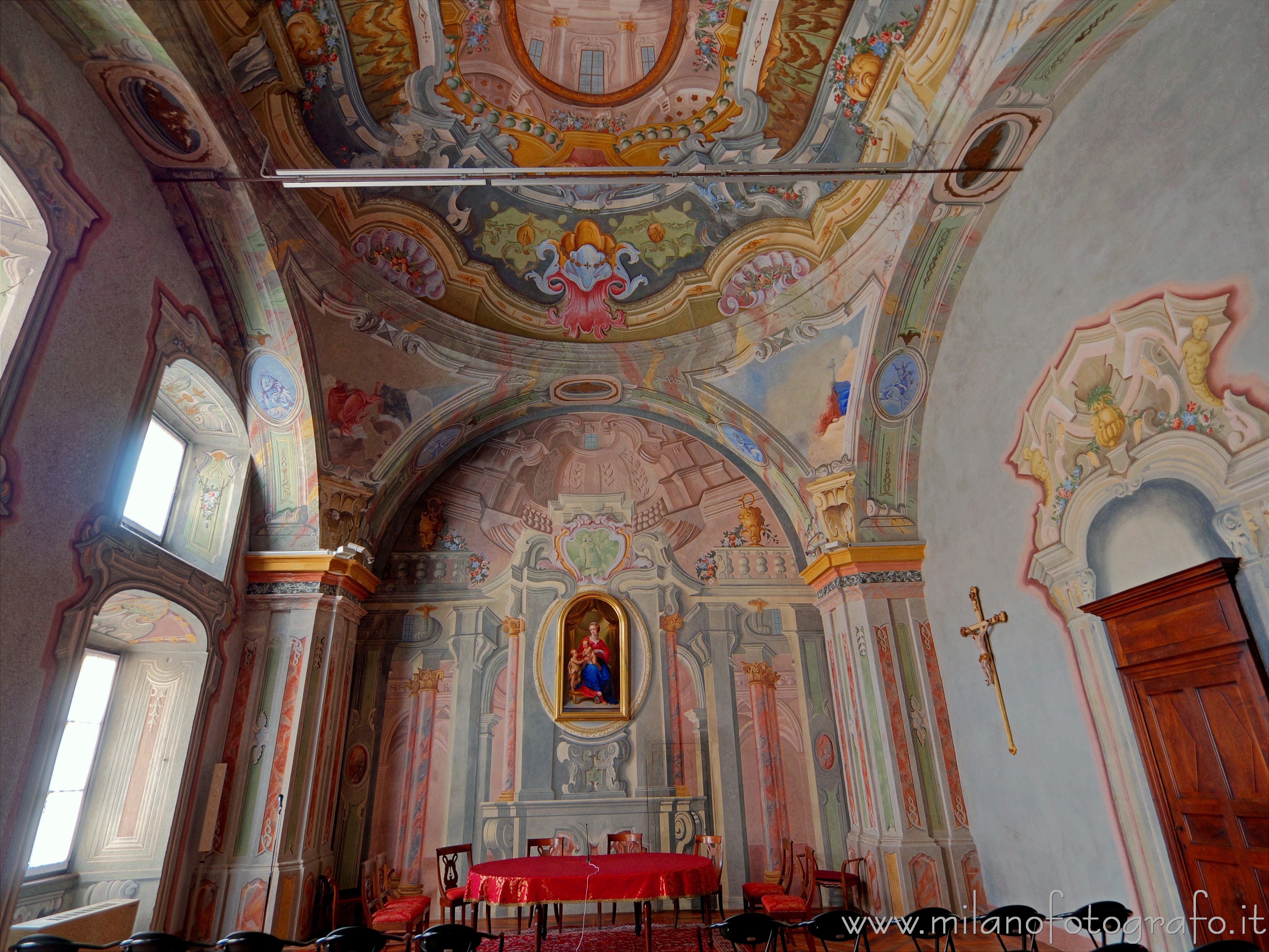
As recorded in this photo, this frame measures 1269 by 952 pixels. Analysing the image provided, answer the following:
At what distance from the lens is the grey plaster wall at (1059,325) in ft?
17.1

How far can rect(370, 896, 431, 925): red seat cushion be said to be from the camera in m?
7.59

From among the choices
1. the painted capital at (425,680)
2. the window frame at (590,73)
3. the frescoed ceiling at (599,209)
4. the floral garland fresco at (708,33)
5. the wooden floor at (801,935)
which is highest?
the window frame at (590,73)

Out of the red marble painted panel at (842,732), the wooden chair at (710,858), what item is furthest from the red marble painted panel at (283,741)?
the red marble painted panel at (842,732)

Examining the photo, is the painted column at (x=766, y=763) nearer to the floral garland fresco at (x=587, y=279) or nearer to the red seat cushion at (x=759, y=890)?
the red seat cushion at (x=759, y=890)

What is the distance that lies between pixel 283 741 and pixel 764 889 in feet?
20.4

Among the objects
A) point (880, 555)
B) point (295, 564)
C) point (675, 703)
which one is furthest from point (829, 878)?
point (295, 564)

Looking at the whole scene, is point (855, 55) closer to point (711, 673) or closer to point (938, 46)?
point (938, 46)

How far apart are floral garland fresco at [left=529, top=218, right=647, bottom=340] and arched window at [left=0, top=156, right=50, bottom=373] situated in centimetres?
558

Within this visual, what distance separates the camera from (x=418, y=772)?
397 inches

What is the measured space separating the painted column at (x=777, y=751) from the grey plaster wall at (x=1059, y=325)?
248 centimetres

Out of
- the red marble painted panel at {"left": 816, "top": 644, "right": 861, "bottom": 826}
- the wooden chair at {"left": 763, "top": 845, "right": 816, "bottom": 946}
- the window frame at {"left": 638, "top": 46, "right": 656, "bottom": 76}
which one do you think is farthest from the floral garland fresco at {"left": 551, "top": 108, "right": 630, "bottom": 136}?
the wooden chair at {"left": 763, "top": 845, "right": 816, "bottom": 946}

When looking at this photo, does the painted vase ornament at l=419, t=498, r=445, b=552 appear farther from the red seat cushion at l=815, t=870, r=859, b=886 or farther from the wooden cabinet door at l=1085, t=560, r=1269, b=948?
the wooden cabinet door at l=1085, t=560, r=1269, b=948

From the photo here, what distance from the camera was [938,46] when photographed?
673cm

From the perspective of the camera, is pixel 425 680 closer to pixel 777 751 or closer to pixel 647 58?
pixel 777 751
